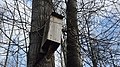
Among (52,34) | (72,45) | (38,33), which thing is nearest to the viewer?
(52,34)

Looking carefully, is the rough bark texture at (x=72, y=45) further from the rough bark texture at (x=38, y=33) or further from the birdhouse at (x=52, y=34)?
the birdhouse at (x=52, y=34)

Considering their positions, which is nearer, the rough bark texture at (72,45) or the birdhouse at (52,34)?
the birdhouse at (52,34)

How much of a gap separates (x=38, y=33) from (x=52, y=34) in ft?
0.91

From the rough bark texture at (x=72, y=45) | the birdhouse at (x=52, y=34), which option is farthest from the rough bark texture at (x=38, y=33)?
the rough bark texture at (x=72, y=45)

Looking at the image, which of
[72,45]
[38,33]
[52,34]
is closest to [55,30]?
[52,34]

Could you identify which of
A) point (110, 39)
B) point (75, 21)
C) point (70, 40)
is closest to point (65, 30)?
point (70, 40)

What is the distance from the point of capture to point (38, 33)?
2.22m

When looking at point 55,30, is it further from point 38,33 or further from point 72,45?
point 72,45

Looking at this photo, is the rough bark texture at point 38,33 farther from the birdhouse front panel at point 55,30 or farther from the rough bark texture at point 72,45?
the rough bark texture at point 72,45

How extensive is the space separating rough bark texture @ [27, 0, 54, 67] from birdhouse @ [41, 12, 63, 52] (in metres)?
0.07

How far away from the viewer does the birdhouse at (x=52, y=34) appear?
197 cm

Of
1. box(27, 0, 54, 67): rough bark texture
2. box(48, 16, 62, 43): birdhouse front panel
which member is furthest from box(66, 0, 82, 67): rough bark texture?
box(48, 16, 62, 43): birdhouse front panel

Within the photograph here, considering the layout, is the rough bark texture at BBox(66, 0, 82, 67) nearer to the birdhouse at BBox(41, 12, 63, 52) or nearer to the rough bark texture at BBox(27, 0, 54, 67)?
the rough bark texture at BBox(27, 0, 54, 67)

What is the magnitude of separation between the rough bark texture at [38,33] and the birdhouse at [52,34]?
7 cm
